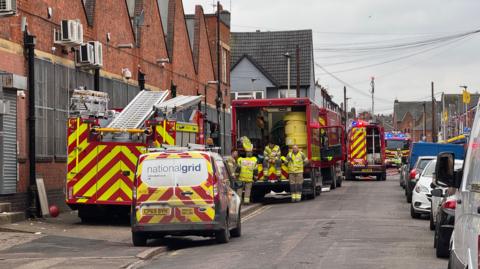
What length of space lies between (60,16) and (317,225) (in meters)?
9.51

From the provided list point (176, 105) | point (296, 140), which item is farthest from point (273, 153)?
point (176, 105)

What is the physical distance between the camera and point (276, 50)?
67062 millimetres

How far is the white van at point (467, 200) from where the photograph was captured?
21.0 feet

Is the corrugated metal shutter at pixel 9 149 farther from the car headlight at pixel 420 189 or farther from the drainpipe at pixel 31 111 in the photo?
the car headlight at pixel 420 189

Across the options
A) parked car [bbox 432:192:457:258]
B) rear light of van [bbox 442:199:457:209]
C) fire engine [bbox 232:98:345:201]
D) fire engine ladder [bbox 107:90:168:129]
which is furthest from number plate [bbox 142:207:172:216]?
fire engine [bbox 232:98:345:201]

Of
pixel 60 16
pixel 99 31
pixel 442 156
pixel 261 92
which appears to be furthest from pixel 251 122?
pixel 261 92

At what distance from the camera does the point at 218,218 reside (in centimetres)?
1545

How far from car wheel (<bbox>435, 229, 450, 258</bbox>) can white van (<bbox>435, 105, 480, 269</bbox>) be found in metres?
4.63

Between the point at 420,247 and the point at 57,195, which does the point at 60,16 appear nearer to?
the point at 57,195

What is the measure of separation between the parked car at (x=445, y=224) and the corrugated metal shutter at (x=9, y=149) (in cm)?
1027

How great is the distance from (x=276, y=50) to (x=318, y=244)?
5272cm

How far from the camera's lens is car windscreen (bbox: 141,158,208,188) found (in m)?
15.4

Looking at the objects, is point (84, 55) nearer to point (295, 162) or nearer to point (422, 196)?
point (295, 162)

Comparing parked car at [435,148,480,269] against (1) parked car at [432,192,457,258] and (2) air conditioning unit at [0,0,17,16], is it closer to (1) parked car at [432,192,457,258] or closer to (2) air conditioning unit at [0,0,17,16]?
(1) parked car at [432,192,457,258]
